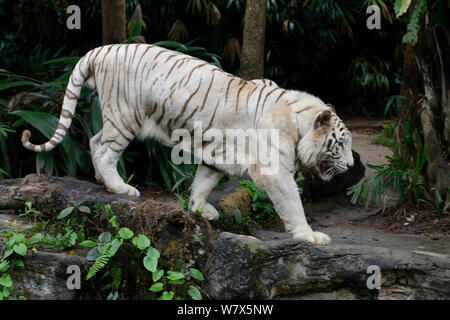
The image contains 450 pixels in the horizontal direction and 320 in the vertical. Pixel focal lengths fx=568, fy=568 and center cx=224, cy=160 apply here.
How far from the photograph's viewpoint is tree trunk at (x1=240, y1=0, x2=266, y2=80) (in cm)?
664

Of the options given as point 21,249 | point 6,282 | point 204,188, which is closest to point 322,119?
point 204,188

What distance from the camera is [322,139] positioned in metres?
4.14

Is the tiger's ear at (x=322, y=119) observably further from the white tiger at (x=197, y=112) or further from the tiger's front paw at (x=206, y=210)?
the tiger's front paw at (x=206, y=210)

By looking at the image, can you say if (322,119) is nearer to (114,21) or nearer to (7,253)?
(7,253)

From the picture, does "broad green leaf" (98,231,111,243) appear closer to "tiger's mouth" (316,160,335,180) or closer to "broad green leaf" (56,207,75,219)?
"broad green leaf" (56,207,75,219)

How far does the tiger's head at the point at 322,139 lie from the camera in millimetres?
4121

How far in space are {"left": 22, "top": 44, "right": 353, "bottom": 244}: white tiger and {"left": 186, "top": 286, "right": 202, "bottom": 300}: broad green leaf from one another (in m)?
0.79

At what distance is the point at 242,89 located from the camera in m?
4.34

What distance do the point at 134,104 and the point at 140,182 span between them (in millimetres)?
2185

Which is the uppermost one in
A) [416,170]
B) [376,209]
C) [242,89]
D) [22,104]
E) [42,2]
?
[42,2]

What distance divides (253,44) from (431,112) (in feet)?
7.20

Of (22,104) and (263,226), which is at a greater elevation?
(22,104)

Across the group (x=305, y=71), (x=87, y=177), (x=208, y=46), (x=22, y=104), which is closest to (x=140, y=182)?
(x=87, y=177)

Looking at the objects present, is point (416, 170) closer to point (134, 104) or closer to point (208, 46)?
point (134, 104)
